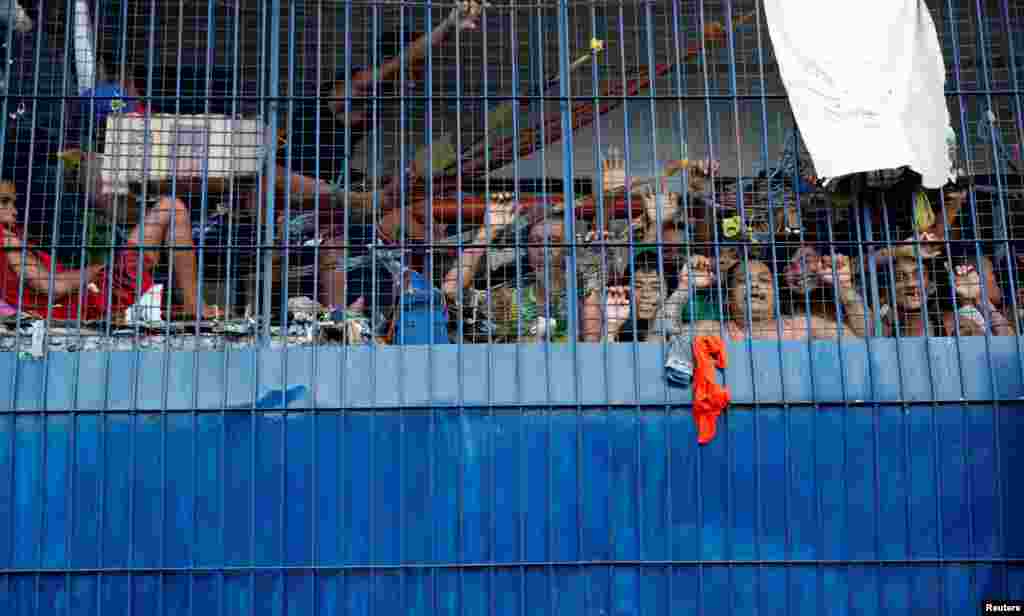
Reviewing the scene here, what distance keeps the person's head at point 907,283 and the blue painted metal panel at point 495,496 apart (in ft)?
2.06

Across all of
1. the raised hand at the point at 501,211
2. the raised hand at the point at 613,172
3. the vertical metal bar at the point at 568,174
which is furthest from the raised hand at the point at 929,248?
the raised hand at the point at 501,211

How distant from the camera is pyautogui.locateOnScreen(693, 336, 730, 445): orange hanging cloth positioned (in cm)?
705

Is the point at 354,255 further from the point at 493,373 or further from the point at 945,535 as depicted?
the point at 945,535

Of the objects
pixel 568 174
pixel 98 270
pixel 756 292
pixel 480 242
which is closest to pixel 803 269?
pixel 756 292

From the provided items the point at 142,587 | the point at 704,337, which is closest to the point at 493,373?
the point at 704,337

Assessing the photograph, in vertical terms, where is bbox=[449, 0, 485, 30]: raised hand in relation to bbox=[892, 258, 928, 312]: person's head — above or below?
above

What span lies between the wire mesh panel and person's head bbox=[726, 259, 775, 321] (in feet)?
0.07

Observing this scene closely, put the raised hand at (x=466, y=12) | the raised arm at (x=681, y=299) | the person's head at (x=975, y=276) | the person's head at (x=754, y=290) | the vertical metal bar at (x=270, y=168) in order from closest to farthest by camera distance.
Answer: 1. the vertical metal bar at (x=270, y=168)
2. the raised arm at (x=681, y=299)
3. the person's head at (x=754, y=290)
4. the person's head at (x=975, y=276)
5. the raised hand at (x=466, y=12)

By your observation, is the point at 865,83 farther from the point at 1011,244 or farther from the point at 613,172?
the point at 613,172

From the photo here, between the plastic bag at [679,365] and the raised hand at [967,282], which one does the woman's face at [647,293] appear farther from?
the raised hand at [967,282]

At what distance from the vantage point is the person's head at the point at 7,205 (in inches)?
304

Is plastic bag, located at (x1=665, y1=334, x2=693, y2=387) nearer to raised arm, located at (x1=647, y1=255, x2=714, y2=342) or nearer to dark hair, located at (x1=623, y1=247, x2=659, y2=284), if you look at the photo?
raised arm, located at (x1=647, y1=255, x2=714, y2=342)

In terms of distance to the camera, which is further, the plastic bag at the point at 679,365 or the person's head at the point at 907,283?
the person's head at the point at 907,283

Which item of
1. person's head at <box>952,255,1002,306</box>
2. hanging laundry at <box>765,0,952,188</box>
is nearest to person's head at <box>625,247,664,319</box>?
hanging laundry at <box>765,0,952,188</box>
